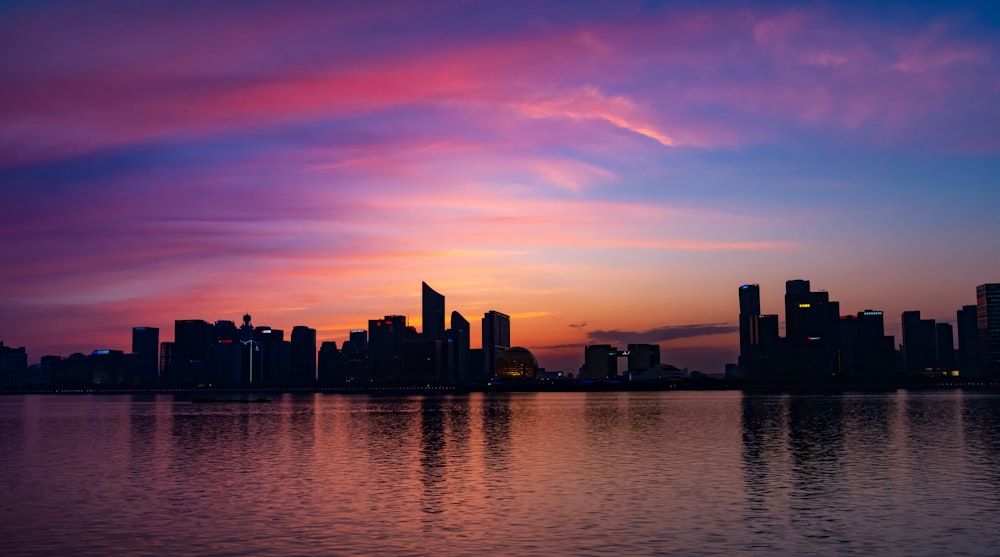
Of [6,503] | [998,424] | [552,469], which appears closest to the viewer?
[6,503]

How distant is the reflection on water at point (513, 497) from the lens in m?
42.8

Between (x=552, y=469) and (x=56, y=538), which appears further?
(x=552, y=469)

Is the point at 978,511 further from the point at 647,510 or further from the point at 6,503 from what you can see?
the point at 6,503

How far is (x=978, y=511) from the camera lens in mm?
50312

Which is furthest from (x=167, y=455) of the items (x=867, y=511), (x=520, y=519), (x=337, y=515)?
(x=867, y=511)

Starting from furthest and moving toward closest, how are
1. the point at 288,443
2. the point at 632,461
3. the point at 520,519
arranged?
1. the point at 288,443
2. the point at 632,461
3. the point at 520,519

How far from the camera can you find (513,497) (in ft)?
190

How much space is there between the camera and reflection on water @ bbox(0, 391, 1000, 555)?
42.8m

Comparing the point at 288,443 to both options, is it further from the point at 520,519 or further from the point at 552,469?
the point at 520,519

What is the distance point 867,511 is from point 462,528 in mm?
22147

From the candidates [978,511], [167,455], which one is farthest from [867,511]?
[167,455]

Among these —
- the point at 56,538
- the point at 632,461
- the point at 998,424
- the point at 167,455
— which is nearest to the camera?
the point at 56,538

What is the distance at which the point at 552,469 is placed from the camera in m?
74.9

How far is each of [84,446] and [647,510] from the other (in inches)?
3343
